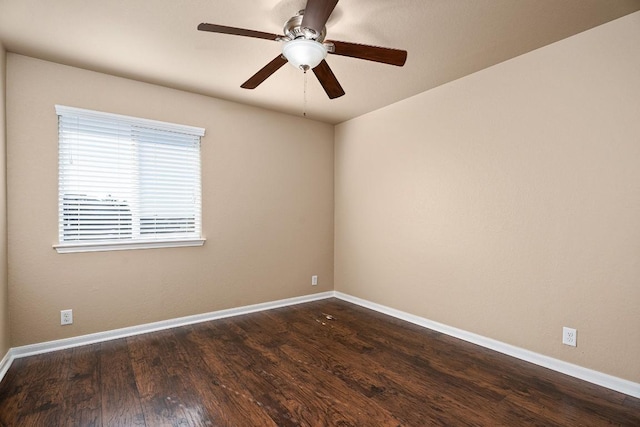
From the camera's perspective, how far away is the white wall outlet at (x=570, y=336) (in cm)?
236

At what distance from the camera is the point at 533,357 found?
8.41 feet

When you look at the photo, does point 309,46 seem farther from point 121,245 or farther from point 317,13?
point 121,245

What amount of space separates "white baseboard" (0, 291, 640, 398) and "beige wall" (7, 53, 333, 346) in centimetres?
7

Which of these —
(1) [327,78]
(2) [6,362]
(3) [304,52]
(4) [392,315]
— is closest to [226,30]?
(3) [304,52]

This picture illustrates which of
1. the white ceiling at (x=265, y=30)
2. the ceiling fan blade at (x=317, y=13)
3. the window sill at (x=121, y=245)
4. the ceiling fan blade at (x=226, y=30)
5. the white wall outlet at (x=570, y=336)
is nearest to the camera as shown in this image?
the ceiling fan blade at (x=317, y=13)

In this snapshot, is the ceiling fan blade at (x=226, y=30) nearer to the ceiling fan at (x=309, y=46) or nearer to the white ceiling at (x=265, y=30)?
the ceiling fan at (x=309, y=46)

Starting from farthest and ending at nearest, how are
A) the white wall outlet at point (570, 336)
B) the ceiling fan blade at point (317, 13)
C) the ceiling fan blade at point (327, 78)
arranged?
the white wall outlet at point (570, 336) → the ceiling fan blade at point (327, 78) → the ceiling fan blade at point (317, 13)

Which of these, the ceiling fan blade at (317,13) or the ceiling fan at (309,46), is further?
the ceiling fan at (309,46)

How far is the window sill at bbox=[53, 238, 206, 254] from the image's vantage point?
277 cm

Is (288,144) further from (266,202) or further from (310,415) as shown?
(310,415)

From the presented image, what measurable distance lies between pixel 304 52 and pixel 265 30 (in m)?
0.59

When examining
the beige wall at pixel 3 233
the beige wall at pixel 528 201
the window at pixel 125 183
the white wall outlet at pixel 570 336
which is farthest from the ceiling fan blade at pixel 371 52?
the beige wall at pixel 3 233

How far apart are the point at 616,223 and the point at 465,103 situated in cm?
153

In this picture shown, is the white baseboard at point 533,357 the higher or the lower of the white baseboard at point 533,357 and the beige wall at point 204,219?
the lower
